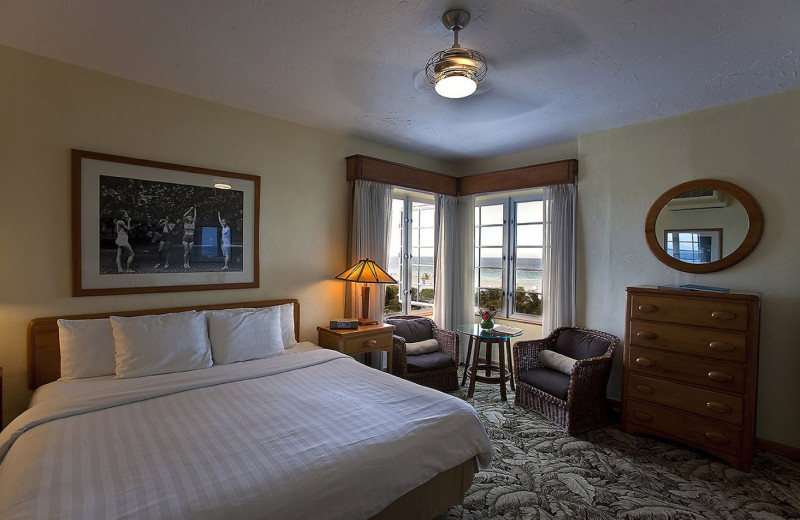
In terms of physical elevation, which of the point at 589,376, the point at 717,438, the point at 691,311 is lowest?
the point at 717,438

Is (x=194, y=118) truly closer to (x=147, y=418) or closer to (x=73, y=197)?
(x=73, y=197)

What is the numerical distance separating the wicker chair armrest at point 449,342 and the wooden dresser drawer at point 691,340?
168cm

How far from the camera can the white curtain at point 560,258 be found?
13.2ft

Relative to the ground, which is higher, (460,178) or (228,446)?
(460,178)

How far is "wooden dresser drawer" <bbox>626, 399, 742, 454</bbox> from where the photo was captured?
2.73 meters

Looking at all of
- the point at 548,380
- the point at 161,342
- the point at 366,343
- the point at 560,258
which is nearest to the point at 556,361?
the point at 548,380

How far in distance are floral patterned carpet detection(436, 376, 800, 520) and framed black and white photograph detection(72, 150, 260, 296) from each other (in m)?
2.53

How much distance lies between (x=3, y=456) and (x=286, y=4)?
8.08ft

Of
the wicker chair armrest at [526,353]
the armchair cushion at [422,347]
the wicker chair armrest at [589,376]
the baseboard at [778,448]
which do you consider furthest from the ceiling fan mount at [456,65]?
the baseboard at [778,448]

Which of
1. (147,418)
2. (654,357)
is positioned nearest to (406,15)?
(147,418)

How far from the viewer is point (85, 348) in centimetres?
248

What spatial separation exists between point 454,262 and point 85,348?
3.77 metres

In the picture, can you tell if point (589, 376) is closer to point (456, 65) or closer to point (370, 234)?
point (370, 234)

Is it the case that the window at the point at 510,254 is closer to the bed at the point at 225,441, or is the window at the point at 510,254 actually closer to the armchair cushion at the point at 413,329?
the armchair cushion at the point at 413,329
